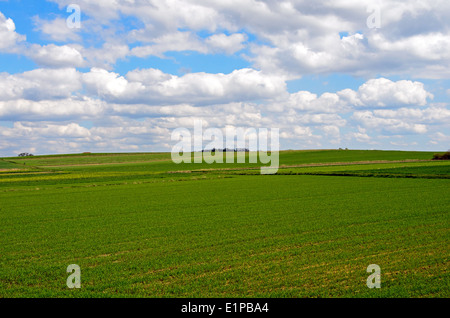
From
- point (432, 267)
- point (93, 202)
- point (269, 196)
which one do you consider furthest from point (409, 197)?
point (93, 202)

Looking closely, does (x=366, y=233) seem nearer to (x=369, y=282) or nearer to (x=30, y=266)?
(x=369, y=282)

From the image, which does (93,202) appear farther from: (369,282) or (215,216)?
(369,282)

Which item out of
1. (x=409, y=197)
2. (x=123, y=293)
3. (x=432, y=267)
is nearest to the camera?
(x=123, y=293)

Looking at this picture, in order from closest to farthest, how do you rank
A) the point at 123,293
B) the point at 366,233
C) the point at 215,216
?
the point at 123,293
the point at 366,233
the point at 215,216

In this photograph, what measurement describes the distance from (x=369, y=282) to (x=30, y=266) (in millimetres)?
11987

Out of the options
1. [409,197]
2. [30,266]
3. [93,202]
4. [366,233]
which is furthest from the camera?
[93,202]
